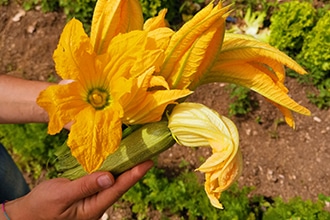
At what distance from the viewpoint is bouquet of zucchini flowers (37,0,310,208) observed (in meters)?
1.00

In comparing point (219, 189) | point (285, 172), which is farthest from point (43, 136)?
point (219, 189)

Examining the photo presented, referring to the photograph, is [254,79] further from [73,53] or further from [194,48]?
[73,53]

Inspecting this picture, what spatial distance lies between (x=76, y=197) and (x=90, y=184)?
13cm

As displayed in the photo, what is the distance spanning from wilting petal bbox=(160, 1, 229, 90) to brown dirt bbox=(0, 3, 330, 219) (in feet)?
5.92

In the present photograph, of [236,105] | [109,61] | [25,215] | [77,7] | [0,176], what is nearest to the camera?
[109,61]

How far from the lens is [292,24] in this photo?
3154 millimetres

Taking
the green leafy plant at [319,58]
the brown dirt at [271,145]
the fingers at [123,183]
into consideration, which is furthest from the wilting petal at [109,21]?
the green leafy plant at [319,58]

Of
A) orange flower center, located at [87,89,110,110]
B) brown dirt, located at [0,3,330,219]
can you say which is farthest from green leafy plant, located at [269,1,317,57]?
orange flower center, located at [87,89,110,110]

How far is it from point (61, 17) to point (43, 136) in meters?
1.19

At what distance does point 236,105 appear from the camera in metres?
3.02

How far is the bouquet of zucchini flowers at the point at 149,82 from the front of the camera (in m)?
1.00

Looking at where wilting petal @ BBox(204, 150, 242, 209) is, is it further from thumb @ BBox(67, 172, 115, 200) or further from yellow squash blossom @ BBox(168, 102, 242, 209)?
thumb @ BBox(67, 172, 115, 200)

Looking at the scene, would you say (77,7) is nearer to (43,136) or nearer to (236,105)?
(43,136)

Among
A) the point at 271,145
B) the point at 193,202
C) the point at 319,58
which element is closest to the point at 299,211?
the point at 193,202
